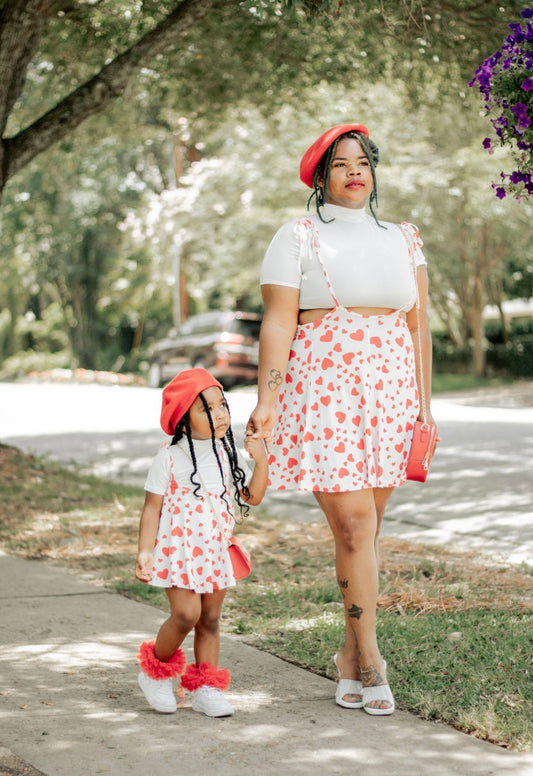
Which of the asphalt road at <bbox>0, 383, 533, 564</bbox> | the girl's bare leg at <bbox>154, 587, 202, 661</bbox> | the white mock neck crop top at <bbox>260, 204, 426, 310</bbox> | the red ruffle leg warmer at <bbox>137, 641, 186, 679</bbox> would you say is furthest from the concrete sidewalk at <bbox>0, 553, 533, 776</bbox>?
the asphalt road at <bbox>0, 383, 533, 564</bbox>

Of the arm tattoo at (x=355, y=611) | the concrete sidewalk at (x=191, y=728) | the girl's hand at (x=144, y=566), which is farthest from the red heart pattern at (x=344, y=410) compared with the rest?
the concrete sidewalk at (x=191, y=728)

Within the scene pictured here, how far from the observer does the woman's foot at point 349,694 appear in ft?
12.1

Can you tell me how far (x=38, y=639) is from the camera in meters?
4.50

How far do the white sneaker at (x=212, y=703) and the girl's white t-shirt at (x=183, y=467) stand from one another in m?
0.69

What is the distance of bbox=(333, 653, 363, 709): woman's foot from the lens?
3693 millimetres

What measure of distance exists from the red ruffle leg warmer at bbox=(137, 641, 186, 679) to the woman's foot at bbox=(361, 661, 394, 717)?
25.5 inches

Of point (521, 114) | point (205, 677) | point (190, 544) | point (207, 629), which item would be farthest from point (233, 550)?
point (521, 114)

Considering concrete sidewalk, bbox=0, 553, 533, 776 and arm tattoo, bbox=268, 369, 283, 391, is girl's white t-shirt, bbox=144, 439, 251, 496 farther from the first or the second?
concrete sidewalk, bbox=0, 553, 533, 776

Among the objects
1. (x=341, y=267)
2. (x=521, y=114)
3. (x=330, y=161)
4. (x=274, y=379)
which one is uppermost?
(x=521, y=114)

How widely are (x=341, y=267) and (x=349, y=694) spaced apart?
152 cm

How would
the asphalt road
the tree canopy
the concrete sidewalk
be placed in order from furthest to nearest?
the tree canopy → the asphalt road → the concrete sidewalk

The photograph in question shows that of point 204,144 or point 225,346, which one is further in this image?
point 204,144

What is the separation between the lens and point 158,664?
3.61m

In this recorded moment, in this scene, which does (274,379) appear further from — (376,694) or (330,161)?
(376,694)
